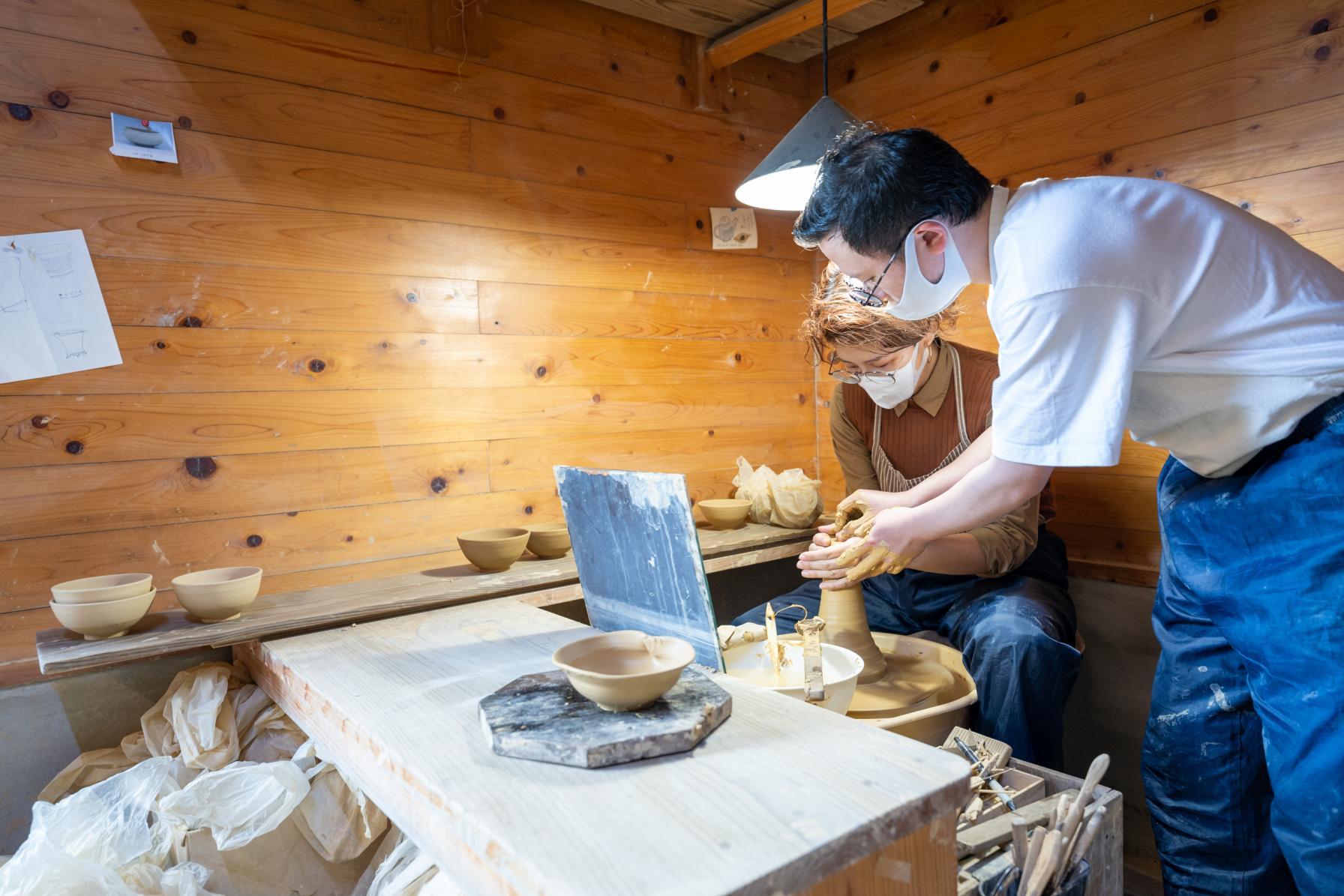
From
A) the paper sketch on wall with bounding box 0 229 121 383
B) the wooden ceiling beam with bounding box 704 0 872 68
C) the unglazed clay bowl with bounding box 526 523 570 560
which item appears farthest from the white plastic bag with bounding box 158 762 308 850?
the wooden ceiling beam with bounding box 704 0 872 68

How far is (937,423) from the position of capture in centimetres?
243

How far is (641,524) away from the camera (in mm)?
1423

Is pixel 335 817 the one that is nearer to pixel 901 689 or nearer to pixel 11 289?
pixel 901 689

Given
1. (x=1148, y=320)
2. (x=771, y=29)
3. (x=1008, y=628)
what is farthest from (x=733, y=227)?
(x=1148, y=320)

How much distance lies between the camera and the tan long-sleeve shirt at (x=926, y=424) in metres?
2.38

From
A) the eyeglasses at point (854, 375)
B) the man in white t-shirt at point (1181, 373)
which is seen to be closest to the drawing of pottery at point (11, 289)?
the man in white t-shirt at point (1181, 373)

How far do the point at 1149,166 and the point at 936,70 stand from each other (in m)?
0.86

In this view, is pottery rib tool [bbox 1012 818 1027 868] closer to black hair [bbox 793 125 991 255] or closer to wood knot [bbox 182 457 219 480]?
black hair [bbox 793 125 991 255]

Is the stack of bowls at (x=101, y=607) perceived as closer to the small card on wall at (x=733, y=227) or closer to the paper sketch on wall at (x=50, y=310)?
the paper sketch on wall at (x=50, y=310)

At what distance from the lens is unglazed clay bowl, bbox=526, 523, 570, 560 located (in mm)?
2449

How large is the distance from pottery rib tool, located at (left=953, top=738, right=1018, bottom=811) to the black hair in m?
0.92

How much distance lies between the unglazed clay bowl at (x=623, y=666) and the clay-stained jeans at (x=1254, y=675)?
3.21 feet

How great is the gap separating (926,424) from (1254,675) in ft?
3.75

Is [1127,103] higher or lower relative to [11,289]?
higher
